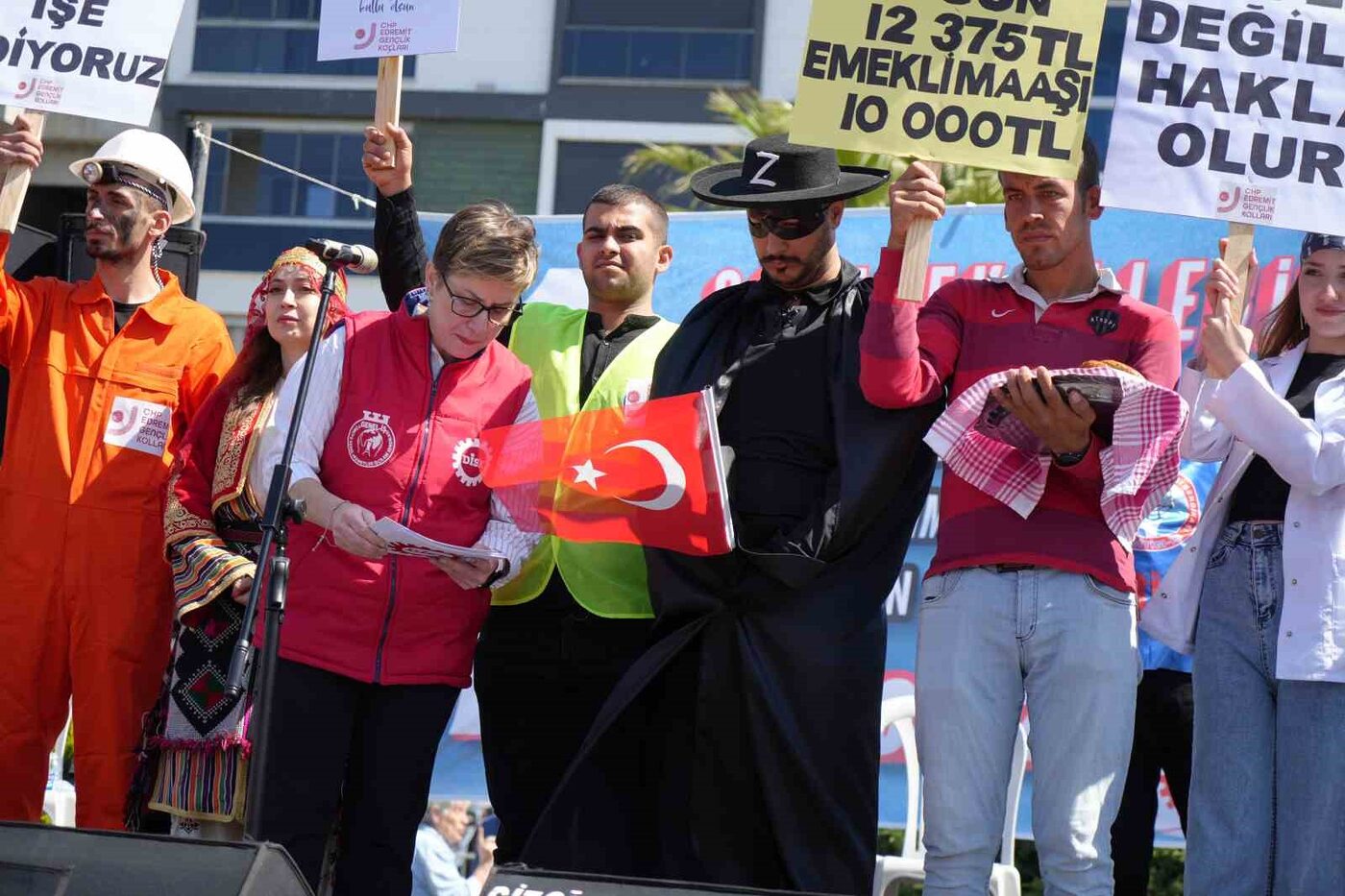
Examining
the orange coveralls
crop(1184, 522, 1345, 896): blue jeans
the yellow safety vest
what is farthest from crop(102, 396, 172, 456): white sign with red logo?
crop(1184, 522, 1345, 896): blue jeans

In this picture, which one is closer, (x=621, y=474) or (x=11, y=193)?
(x=621, y=474)

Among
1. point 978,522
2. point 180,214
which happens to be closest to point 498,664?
point 978,522

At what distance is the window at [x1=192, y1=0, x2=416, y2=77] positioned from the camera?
2316cm

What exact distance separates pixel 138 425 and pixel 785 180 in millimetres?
1933

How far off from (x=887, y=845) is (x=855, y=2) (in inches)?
366

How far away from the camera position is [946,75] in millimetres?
3943

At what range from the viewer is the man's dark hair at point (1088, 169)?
13.1 ft

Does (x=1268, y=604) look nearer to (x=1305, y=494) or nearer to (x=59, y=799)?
(x=1305, y=494)

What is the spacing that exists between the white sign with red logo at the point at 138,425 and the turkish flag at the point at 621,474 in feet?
3.61

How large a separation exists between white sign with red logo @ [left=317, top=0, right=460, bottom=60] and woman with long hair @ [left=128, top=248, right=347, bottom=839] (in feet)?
2.27

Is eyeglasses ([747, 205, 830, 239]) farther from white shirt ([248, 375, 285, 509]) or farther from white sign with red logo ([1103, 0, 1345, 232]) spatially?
white shirt ([248, 375, 285, 509])

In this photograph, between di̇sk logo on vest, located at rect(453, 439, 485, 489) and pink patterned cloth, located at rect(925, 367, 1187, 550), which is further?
di̇sk logo on vest, located at rect(453, 439, 485, 489)

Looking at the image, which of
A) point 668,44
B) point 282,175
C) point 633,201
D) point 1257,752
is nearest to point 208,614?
point 633,201

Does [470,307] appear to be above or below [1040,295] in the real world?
below
